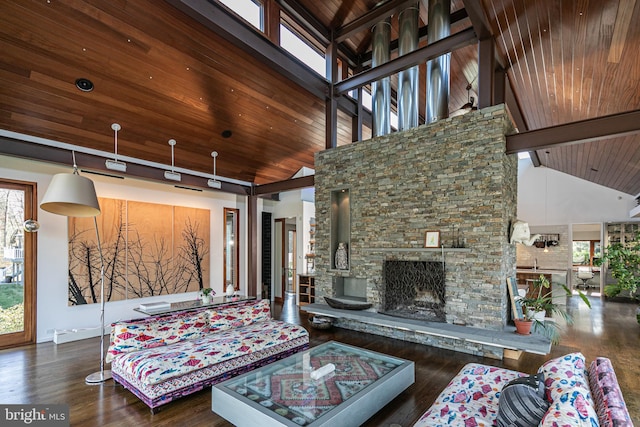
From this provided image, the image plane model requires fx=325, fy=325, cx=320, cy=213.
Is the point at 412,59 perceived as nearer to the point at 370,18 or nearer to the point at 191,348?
the point at 370,18

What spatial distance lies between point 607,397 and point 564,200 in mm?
10136

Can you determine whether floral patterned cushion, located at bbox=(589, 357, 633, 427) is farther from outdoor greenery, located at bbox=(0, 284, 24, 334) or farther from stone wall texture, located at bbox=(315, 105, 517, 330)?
outdoor greenery, located at bbox=(0, 284, 24, 334)

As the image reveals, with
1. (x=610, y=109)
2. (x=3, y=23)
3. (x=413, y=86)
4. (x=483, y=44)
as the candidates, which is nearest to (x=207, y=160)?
(x=3, y=23)

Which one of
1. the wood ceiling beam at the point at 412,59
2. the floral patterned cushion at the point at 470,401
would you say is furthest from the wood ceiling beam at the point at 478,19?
the floral patterned cushion at the point at 470,401

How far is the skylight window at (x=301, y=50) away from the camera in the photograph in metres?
5.41

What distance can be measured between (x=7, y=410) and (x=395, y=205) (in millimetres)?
5195

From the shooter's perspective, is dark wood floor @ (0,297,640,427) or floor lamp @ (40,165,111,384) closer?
dark wood floor @ (0,297,640,427)

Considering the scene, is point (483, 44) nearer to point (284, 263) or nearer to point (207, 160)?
point (207, 160)

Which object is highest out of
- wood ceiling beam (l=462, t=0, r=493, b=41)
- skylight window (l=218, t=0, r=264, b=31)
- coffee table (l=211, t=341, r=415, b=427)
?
skylight window (l=218, t=0, r=264, b=31)

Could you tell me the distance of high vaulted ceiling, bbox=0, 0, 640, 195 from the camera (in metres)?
3.56

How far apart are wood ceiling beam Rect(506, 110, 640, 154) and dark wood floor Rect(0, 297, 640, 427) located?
9.24 ft

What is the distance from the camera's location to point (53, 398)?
10.9 feet

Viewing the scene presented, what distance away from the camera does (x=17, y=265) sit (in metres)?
5.11

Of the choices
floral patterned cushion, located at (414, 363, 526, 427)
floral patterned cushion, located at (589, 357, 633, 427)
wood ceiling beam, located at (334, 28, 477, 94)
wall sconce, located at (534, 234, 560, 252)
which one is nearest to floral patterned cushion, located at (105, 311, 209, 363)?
floral patterned cushion, located at (414, 363, 526, 427)
